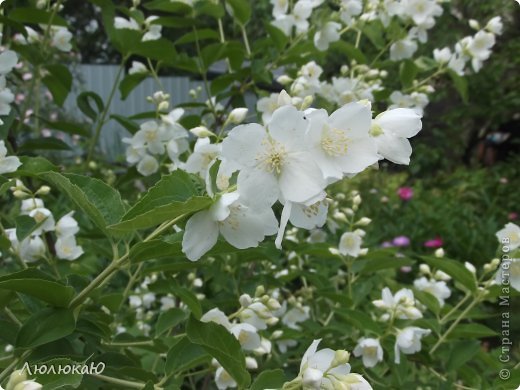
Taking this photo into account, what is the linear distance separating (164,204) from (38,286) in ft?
0.72

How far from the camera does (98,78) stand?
895cm

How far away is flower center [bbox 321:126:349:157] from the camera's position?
2.64 feet

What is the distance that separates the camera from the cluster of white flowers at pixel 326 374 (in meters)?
0.75

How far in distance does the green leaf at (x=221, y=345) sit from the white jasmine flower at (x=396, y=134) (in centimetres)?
36

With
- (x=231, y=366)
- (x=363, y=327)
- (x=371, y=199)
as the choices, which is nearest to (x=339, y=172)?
(x=231, y=366)

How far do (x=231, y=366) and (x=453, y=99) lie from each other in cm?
775

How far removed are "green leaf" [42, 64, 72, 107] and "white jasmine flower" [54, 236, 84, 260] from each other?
0.55m

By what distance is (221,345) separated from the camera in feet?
2.97

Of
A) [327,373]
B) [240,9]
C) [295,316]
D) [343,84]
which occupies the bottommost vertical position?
[295,316]

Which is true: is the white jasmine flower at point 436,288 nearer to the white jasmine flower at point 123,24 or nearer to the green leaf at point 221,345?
the green leaf at point 221,345

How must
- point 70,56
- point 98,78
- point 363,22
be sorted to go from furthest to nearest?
Result: point 98,78 → point 70,56 → point 363,22

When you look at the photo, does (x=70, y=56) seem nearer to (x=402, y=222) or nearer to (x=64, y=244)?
(x=402, y=222)

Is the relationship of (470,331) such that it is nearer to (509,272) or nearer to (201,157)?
(509,272)

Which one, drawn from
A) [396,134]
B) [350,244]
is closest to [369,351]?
[350,244]
